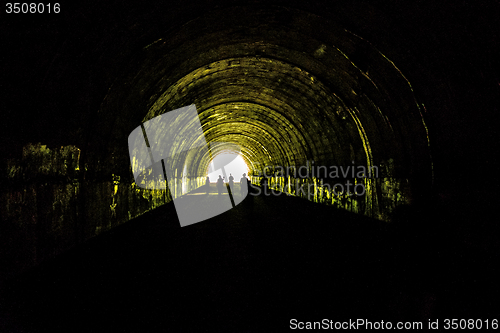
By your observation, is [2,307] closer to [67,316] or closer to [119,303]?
[67,316]

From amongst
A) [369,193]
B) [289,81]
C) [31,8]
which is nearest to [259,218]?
[369,193]

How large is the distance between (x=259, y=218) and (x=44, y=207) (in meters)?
6.02

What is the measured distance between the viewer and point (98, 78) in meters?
5.34

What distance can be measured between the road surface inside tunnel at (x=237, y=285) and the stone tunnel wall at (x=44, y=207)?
0.95ft

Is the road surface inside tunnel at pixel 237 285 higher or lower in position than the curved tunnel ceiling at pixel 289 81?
lower

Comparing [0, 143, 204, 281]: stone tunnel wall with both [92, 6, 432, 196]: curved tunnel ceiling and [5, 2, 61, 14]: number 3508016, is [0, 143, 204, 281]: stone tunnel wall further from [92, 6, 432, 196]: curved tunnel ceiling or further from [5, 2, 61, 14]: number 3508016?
[5, 2, 61, 14]: number 3508016

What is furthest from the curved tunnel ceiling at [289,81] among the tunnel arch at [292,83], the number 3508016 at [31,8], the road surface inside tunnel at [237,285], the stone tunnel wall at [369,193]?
the road surface inside tunnel at [237,285]

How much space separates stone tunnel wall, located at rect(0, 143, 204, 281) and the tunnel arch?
A: 1.00 meters

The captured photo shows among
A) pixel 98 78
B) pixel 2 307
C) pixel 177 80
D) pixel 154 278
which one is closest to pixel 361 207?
pixel 177 80

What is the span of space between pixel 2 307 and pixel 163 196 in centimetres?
1163

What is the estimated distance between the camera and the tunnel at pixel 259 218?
3463 mm

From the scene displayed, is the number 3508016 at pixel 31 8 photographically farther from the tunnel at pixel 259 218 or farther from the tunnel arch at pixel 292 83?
the tunnel arch at pixel 292 83

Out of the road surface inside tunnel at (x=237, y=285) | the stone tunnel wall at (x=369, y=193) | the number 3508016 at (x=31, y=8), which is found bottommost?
the road surface inside tunnel at (x=237, y=285)
